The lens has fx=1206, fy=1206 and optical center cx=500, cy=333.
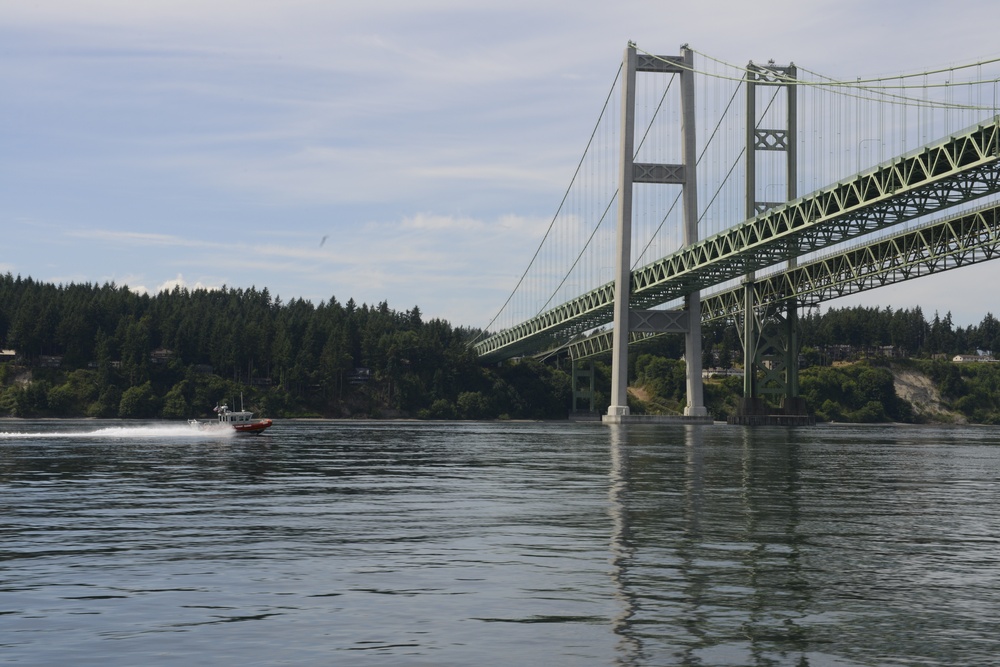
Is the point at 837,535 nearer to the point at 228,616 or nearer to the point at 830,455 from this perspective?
the point at 228,616

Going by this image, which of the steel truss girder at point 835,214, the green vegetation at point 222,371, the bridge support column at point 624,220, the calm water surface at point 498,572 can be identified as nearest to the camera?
the calm water surface at point 498,572

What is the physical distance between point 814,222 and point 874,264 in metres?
18.7

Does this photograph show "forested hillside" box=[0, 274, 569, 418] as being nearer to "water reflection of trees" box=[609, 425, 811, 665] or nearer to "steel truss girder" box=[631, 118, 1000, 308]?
"steel truss girder" box=[631, 118, 1000, 308]

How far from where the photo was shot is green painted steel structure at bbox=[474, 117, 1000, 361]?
74312mm

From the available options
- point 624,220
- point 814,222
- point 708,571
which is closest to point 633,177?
point 624,220

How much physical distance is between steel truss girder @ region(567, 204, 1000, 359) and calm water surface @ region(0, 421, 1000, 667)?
192ft

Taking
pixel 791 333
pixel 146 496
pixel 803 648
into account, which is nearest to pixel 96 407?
pixel 791 333

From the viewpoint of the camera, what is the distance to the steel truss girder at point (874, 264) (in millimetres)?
93188

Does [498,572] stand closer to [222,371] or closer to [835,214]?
[835,214]

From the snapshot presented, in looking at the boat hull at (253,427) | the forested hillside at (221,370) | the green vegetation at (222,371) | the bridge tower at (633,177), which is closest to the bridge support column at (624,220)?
the bridge tower at (633,177)

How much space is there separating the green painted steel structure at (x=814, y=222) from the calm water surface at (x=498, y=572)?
3950cm

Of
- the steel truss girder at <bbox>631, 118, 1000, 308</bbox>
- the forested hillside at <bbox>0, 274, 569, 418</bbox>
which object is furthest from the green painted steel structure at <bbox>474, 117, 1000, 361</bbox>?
the forested hillside at <bbox>0, 274, 569, 418</bbox>

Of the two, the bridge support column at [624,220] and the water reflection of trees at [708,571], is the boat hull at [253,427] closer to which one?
the bridge support column at [624,220]

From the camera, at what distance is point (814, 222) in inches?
3713
